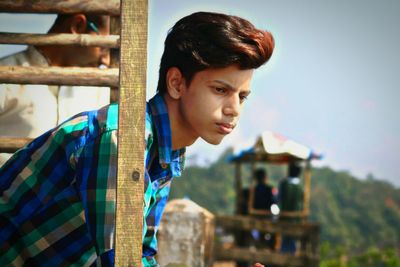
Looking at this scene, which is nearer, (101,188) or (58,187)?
(101,188)

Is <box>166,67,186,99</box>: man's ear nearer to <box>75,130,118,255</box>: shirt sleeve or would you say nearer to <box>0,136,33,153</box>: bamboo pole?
<box>75,130,118,255</box>: shirt sleeve

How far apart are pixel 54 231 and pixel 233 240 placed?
11.5 metres

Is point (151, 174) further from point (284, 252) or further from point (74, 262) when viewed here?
point (284, 252)

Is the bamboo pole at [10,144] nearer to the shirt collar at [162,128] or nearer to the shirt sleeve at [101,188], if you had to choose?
the shirt collar at [162,128]

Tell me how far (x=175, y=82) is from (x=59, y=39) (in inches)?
52.2

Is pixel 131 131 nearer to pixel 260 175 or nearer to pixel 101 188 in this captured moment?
pixel 101 188

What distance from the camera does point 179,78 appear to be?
9.55 feet

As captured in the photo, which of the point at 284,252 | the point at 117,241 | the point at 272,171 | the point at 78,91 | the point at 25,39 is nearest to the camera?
the point at 117,241

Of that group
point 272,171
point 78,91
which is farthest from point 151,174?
point 272,171

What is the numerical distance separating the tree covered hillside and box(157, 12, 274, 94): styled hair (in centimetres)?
2123

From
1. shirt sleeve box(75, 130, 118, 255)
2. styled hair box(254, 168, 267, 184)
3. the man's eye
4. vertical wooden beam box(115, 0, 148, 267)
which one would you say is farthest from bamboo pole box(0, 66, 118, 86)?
styled hair box(254, 168, 267, 184)

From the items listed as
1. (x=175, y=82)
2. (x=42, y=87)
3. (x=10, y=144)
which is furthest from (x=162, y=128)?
(x=42, y=87)

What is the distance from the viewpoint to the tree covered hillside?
89.6 feet

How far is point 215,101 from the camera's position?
285 cm
